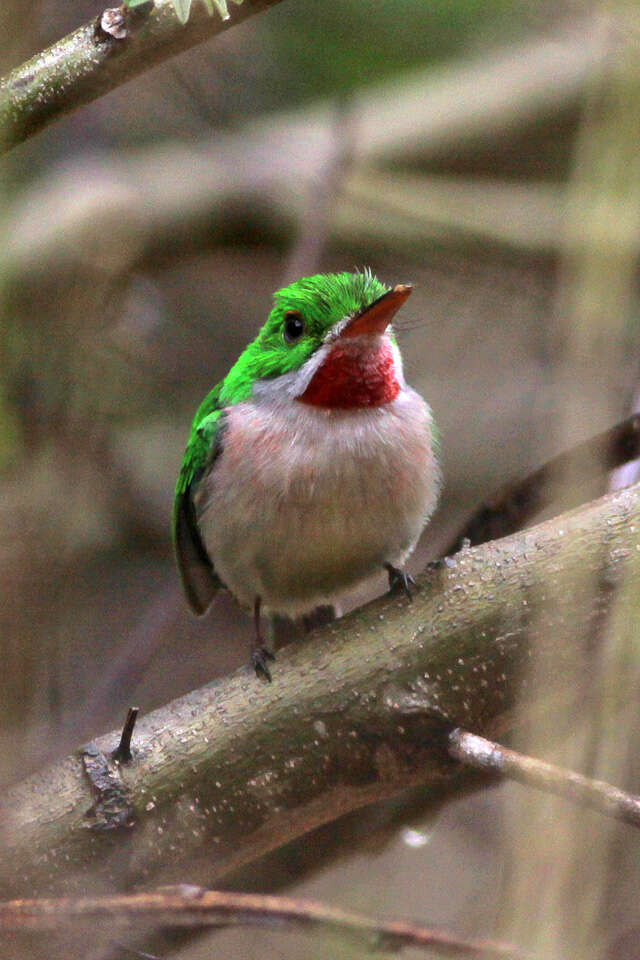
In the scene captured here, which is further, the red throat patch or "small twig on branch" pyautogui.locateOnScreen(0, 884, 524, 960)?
the red throat patch

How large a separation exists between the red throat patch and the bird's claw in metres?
0.91

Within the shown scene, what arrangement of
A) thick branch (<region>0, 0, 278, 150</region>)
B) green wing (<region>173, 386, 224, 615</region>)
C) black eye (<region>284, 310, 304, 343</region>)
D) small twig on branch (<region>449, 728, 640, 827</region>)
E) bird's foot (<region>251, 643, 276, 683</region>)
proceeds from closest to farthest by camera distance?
small twig on branch (<region>449, 728, 640, 827</region>) < thick branch (<region>0, 0, 278, 150</region>) < bird's foot (<region>251, 643, 276, 683</region>) < black eye (<region>284, 310, 304, 343</region>) < green wing (<region>173, 386, 224, 615</region>)

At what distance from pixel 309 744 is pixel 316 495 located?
863 millimetres

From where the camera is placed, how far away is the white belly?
3193 mm

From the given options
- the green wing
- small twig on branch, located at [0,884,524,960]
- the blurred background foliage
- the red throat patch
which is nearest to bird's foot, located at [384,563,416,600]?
the red throat patch

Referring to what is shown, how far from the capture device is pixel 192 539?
3865 mm

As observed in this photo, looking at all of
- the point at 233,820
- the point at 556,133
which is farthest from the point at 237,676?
the point at 556,133

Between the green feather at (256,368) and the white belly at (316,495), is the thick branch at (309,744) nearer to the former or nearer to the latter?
the white belly at (316,495)

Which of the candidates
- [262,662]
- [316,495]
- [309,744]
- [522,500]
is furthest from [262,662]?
[522,500]

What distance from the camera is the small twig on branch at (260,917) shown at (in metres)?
1.21

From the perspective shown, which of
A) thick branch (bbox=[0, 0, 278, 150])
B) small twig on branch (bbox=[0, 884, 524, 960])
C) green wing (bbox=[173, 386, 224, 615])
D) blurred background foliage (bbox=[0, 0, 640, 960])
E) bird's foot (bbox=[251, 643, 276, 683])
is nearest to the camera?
small twig on branch (bbox=[0, 884, 524, 960])

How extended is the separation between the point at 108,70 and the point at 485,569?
1277mm

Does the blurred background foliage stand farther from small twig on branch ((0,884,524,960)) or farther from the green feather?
small twig on branch ((0,884,524,960))

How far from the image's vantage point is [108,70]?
207 cm
